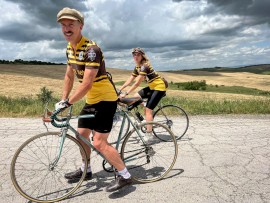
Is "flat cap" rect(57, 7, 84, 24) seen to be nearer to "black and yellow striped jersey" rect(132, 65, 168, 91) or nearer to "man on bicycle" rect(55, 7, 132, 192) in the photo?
"man on bicycle" rect(55, 7, 132, 192)

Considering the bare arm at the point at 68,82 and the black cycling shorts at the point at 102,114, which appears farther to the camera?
the bare arm at the point at 68,82

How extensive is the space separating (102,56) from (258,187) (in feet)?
9.54

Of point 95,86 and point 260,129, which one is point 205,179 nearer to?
point 95,86

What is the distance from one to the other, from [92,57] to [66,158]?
2594 millimetres

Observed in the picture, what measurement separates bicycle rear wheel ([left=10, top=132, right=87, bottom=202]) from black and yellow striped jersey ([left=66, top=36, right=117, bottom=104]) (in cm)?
71

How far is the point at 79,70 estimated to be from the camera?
12.8ft

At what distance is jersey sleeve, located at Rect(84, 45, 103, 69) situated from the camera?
365cm

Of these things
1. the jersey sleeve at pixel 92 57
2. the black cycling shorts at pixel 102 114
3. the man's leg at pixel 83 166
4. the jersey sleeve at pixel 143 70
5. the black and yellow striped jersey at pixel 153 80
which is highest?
the jersey sleeve at pixel 92 57

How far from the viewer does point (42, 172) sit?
488 centimetres

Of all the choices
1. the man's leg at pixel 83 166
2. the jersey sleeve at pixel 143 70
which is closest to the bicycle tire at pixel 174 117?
the jersey sleeve at pixel 143 70

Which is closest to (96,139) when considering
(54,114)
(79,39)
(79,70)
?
(54,114)

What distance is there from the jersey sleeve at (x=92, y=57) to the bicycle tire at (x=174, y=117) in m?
3.70

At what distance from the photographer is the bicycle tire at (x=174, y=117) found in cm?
732

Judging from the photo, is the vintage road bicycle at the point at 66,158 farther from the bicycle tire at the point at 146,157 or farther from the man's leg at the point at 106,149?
the man's leg at the point at 106,149
